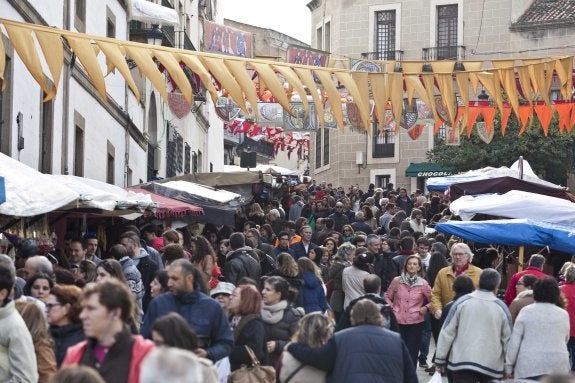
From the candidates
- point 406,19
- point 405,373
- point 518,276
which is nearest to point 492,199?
point 518,276

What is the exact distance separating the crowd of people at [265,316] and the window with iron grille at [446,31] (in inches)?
1476

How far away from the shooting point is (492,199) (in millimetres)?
21047

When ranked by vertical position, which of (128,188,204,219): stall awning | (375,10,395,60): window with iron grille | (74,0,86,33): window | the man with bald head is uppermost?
(375,10,395,60): window with iron grille

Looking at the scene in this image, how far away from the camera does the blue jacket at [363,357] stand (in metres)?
9.60

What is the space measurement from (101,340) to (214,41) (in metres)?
24.4

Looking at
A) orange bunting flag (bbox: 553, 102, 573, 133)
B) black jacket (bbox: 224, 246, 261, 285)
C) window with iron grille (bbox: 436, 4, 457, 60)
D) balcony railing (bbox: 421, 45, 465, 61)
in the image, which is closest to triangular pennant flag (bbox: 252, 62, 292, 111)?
black jacket (bbox: 224, 246, 261, 285)

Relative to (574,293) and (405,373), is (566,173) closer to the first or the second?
(574,293)

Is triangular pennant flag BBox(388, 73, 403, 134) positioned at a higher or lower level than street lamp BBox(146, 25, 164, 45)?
lower

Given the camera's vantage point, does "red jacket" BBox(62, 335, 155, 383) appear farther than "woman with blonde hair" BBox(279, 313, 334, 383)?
No

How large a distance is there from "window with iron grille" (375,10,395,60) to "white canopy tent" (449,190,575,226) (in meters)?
36.7

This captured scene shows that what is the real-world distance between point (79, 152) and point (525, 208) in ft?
24.6

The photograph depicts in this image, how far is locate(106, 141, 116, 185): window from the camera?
85.3 feet

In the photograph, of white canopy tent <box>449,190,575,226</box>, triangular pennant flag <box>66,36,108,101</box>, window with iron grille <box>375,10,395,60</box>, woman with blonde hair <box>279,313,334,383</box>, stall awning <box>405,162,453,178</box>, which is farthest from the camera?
window with iron grille <box>375,10,395,60</box>

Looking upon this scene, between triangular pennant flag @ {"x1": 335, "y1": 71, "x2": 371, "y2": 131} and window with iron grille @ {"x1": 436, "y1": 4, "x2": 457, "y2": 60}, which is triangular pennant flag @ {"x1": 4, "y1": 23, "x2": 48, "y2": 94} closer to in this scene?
triangular pennant flag @ {"x1": 335, "y1": 71, "x2": 371, "y2": 131}
